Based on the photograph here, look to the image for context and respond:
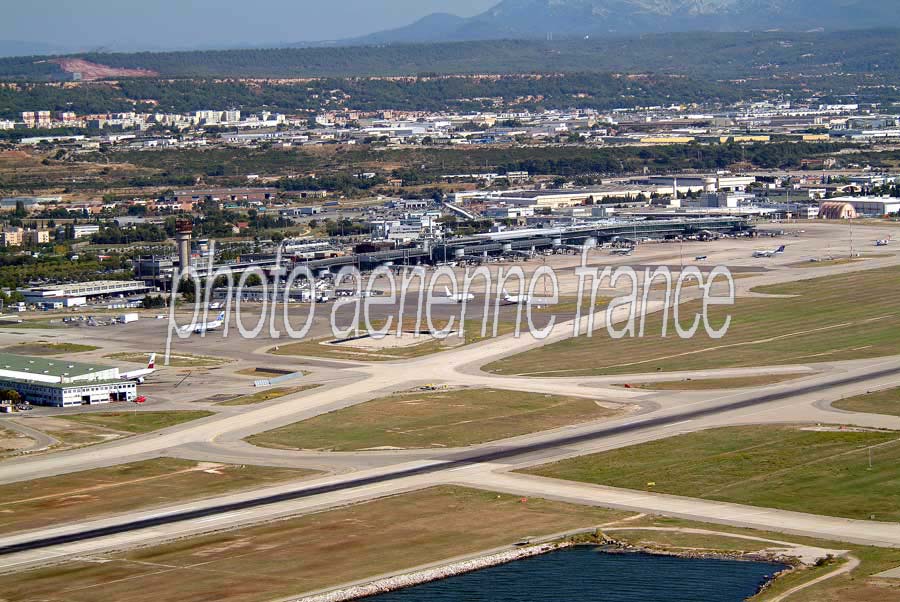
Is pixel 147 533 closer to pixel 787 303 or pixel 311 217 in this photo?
pixel 787 303

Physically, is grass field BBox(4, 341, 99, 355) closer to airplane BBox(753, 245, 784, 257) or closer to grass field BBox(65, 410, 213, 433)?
grass field BBox(65, 410, 213, 433)

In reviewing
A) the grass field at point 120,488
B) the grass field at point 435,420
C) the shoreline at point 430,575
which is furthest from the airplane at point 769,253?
the shoreline at point 430,575

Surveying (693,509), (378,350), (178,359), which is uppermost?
(693,509)

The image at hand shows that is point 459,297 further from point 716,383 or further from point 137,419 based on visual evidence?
point 137,419

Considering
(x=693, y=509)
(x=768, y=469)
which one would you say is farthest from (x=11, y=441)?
(x=768, y=469)

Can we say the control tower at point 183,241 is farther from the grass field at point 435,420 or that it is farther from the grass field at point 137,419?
the grass field at point 435,420
